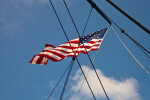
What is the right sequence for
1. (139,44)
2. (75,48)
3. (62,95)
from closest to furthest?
(139,44)
(62,95)
(75,48)

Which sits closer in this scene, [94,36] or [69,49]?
[69,49]

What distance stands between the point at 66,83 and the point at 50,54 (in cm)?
201

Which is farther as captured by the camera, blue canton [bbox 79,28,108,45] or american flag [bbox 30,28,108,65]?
blue canton [bbox 79,28,108,45]

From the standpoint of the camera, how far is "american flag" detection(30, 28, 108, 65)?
31.9 feet

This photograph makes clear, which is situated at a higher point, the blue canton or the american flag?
the blue canton

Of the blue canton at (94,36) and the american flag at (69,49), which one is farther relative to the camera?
the blue canton at (94,36)

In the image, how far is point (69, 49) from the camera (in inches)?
410

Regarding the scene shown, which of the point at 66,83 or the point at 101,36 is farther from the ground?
the point at 101,36

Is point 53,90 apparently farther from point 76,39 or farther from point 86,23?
point 86,23

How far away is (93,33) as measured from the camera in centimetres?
1139

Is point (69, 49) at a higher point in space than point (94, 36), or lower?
lower

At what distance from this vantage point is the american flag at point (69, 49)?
31.9 ft

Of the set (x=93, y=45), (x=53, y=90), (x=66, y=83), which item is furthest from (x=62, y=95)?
(x=93, y=45)

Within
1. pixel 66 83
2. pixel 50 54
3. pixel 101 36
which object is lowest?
pixel 66 83
